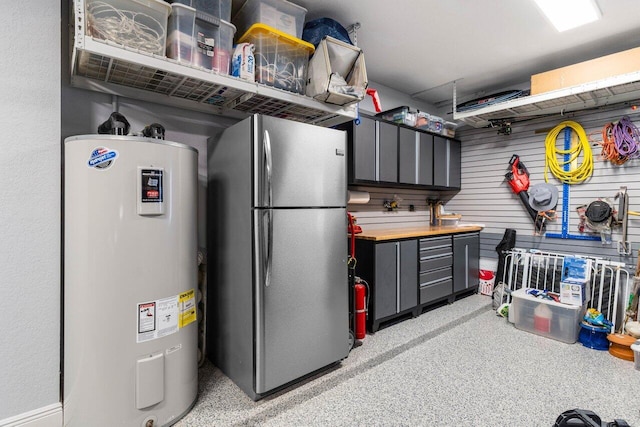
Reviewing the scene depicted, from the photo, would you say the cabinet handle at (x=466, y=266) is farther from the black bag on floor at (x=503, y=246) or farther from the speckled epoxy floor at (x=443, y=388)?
the speckled epoxy floor at (x=443, y=388)

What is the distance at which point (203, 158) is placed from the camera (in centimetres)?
265

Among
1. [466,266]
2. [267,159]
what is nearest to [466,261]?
[466,266]

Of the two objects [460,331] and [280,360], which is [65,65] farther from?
[460,331]

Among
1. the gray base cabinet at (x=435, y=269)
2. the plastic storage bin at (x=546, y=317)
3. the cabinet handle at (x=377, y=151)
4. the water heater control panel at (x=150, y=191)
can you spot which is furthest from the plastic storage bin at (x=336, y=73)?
the plastic storage bin at (x=546, y=317)

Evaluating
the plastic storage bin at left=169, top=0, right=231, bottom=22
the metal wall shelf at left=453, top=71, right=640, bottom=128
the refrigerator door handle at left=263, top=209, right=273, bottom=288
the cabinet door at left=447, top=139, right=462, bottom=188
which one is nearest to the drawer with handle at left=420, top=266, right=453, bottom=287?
the cabinet door at left=447, top=139, right=462, bottom=188

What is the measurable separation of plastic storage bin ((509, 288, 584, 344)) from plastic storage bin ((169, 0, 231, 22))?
3.89 meters

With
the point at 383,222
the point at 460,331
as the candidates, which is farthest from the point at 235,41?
the point at 460,331

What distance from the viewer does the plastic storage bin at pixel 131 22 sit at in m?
1.64

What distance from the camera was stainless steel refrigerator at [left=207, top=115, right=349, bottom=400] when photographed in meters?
2.01

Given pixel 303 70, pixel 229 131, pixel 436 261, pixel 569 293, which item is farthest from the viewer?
pixel 436 261

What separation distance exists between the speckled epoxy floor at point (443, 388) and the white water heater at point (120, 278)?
42cm

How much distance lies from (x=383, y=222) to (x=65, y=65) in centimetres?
362

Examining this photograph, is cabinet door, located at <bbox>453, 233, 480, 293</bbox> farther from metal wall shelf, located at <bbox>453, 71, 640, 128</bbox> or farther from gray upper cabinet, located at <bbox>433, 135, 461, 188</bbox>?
metal wall shelf, located at <bbox>453, 71, 640, 128</bbox>

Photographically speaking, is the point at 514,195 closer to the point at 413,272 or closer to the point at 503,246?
the point at 503,246
